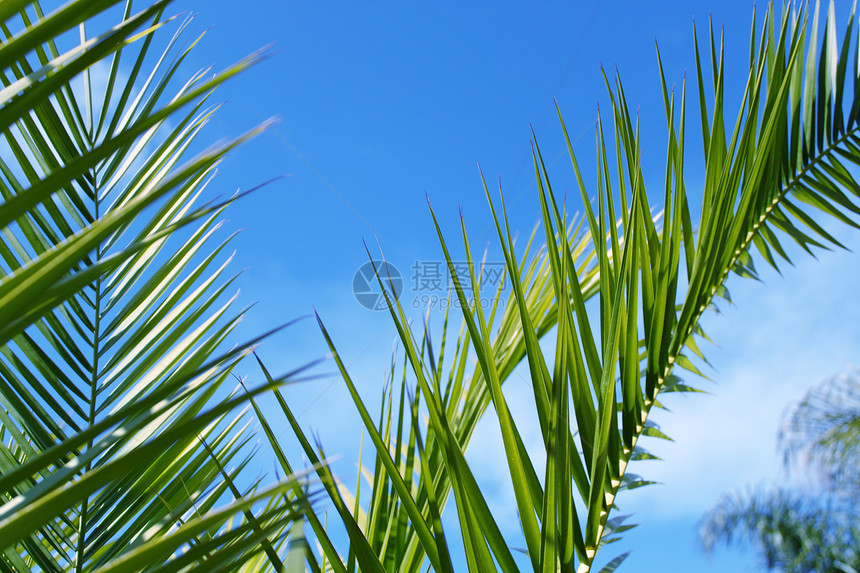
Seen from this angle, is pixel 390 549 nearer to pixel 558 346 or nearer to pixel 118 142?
pixel 558 346

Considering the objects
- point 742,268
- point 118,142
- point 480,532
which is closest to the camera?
point 118,142

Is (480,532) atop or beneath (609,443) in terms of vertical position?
beneath

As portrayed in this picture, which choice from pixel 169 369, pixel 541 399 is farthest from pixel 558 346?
pixel 169 369

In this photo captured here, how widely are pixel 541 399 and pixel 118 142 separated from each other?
411 mm

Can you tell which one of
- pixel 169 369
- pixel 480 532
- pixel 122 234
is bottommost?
pixel 480 532

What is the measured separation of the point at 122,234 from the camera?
791 mm

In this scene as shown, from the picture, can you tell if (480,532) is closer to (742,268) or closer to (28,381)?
(28,381)

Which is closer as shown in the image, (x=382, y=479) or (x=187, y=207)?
(x=382, y=479)

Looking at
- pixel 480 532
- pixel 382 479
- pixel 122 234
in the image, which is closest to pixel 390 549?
pixel 382 479

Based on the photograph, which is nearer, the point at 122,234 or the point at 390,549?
the point at 390,549

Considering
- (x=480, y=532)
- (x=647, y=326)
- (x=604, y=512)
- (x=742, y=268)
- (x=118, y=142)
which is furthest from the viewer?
(x=742, y=268)

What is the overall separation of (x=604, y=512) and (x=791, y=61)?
58 cm

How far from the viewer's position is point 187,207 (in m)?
0.86

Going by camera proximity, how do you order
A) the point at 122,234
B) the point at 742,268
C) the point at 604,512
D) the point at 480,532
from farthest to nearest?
the point at 742,268 < the point at 122,234 < the point at 604,512 < the point at 480,532
